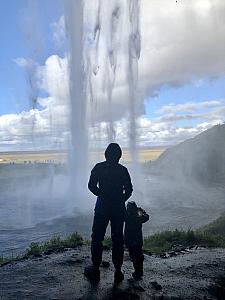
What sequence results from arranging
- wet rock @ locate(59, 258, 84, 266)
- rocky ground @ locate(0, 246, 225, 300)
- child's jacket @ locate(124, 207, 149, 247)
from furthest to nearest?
wet rock @ locate(59, 258, 84, 266)
child's jacket @ locate(124, 207, 149, 247)
rocky ground @ locate(0, 246, 225, 300)

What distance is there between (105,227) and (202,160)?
61.5 metres

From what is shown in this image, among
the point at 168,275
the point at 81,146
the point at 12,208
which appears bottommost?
the point at 12,208

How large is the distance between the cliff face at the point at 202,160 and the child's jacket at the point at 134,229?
1760 inches

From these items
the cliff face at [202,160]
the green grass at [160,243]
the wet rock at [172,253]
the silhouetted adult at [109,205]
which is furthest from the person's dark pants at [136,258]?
the cliff face at [202,160]

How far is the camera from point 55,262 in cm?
848

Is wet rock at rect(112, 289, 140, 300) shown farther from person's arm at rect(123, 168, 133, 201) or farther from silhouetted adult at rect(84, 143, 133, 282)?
person's arm at rect(123, 168, 133, 201)

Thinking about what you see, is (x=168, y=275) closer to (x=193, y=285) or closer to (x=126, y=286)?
(x=193, y=285)

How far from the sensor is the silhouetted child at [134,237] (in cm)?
746

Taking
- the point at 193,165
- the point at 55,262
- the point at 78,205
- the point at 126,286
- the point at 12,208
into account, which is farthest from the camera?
the point at 193,165

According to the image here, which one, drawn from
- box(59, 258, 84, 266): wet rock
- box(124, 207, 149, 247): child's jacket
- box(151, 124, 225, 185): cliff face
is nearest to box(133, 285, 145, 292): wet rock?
box(124, 207, 149, 247): child's jacket

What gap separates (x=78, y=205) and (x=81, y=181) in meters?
3.34

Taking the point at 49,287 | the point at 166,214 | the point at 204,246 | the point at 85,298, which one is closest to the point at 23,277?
the point at 49,287

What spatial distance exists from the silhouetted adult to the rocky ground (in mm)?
371

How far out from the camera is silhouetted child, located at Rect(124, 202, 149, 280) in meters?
7.46
